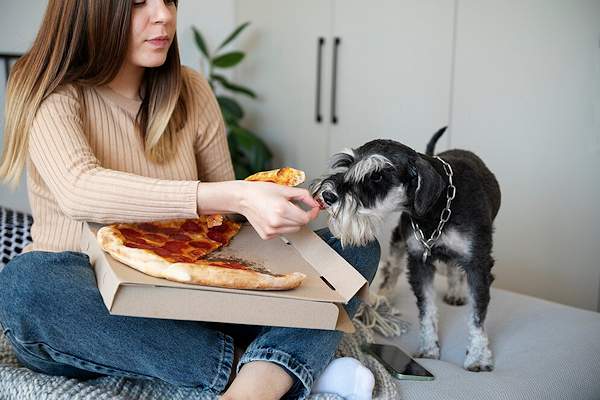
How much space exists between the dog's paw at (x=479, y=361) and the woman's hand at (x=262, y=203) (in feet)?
2.04

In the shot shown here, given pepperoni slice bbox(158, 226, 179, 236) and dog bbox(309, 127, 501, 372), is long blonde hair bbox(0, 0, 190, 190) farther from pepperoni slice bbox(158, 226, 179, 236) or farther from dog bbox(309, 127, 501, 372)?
dog bbox(309, 127, 501, 372)

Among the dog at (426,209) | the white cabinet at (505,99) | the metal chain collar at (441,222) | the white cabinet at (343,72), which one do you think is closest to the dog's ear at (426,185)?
the dog at (426,209)

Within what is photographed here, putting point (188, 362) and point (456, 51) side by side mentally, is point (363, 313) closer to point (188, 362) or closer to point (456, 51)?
point (188, 362)

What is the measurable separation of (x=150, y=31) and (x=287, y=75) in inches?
91.1

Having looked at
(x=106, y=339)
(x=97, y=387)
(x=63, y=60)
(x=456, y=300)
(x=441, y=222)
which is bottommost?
(x=456, y=300)

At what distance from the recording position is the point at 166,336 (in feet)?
4.14

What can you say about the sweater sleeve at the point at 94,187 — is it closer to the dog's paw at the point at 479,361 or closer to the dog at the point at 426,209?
the dog at the point at 426,209

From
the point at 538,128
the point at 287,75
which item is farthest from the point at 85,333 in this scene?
the point at 287,75

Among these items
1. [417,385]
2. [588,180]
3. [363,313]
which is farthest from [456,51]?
[417,385]

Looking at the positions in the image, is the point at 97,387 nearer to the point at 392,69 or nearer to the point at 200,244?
the point at 200,244

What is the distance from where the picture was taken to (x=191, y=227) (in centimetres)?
145

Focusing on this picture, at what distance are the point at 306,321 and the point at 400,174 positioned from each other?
0.50 metres

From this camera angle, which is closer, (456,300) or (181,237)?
(181,237)

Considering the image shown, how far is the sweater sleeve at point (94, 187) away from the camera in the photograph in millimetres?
1259
